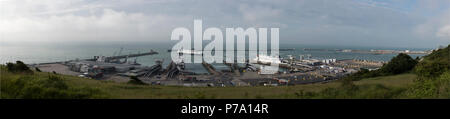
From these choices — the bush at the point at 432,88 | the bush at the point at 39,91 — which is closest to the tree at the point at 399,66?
the bush at the point at 432,88

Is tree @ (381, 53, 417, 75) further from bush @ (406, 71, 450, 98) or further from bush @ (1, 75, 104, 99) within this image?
bush @ (1, 75, 104, 99)

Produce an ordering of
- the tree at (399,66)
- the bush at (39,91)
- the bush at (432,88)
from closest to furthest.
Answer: the bush at (39,91) → the bush at (432,88) → the tree at (399,66)

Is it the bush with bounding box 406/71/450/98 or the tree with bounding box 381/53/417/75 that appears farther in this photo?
the tree with bounding box 381/53/417/75

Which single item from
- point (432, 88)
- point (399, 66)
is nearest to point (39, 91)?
point (432, 88)

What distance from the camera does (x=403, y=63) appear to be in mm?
12883

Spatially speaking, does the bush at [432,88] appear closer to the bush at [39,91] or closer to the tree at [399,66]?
the bush at [39,91]

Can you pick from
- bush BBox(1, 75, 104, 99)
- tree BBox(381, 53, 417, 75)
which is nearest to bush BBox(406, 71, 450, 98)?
bush BBox(1, 75, 104, 99)

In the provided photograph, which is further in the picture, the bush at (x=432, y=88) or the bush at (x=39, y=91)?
the bush at (x=432, y=88)

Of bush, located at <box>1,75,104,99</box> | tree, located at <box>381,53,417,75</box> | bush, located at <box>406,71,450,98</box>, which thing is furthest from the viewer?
tree, located at <box>381,53,417,75</box>

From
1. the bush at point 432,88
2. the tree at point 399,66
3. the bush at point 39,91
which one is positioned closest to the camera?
the bush at point 39,91

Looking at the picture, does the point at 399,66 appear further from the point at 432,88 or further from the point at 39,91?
the point at 39,91

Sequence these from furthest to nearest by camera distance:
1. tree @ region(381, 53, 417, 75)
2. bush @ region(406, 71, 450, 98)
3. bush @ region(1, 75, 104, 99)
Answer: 1. tree @ region(381, 53, 417, 75)
2. bush @ region(406, 71, 450, 98)
3. bush @ region(1, 75, 104, 99)
